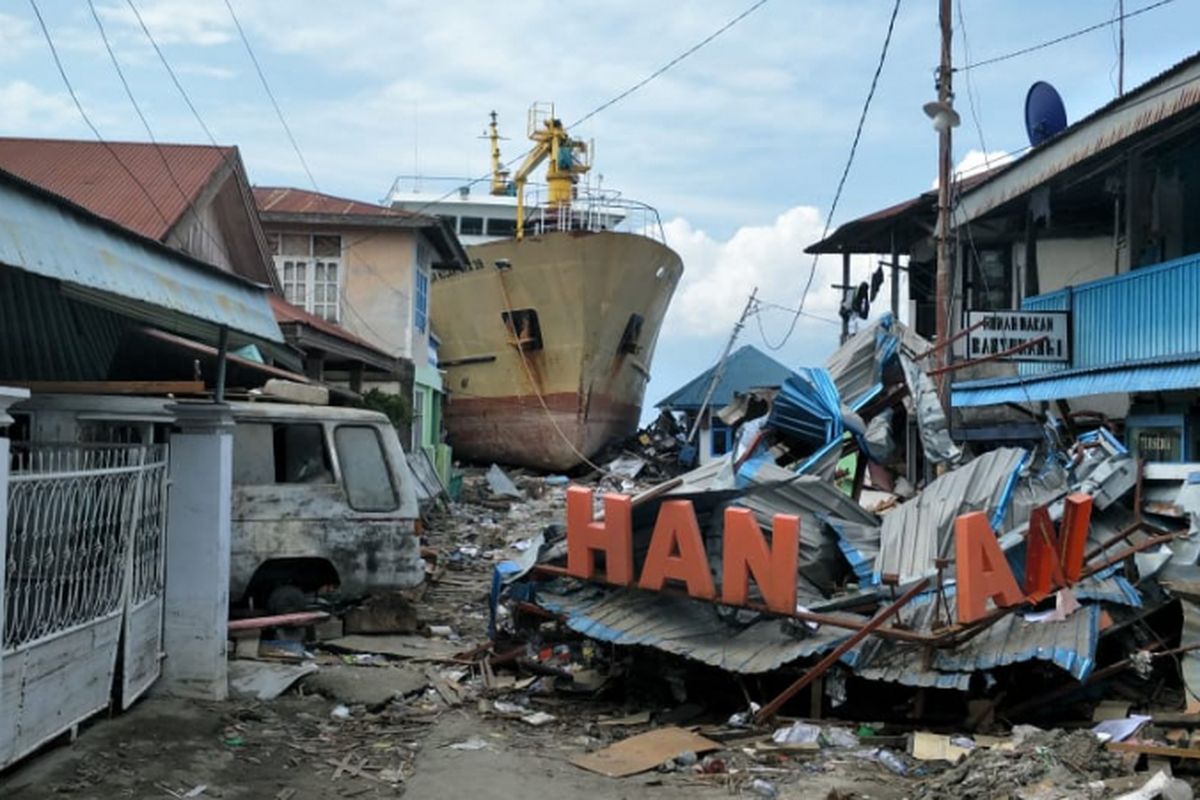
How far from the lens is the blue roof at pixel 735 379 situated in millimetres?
32969

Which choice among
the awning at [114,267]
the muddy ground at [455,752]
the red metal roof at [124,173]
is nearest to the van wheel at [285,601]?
the muddy ground at [455,752]

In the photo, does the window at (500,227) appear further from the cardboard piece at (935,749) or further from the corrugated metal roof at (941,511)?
the cardboard piece at (935,749)

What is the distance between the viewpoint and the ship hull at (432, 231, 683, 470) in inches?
1067

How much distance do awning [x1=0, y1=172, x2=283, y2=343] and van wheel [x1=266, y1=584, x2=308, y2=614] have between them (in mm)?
3010

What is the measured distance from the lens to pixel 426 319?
23.3 meters

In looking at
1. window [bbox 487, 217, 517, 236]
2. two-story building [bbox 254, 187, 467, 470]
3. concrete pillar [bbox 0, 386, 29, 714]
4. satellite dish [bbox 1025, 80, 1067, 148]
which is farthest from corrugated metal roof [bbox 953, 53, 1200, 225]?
window [bbox 487, 217, 517, 236]

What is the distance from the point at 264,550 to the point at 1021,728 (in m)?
6.15

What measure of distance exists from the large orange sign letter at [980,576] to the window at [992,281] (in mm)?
11173

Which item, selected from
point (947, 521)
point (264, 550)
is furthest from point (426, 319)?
point (947, 521)

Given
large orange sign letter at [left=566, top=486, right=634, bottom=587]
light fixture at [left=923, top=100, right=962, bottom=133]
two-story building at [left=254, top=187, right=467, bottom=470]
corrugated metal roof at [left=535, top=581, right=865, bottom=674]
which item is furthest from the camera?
two-story building at [left=254, top=187, right=467, bottom=470]

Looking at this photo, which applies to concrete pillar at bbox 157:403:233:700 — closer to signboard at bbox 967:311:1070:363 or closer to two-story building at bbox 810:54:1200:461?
two-story building at bbox 810:54:1200:461

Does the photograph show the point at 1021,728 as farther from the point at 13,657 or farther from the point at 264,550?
the point at 264,550

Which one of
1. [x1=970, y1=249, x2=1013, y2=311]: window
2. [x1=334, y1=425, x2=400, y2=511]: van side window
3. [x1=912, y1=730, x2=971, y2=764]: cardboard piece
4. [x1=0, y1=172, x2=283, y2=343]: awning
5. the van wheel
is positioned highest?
[x1=970, y1=249, x2=1013, y2=311]: window

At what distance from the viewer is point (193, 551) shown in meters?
7.07
